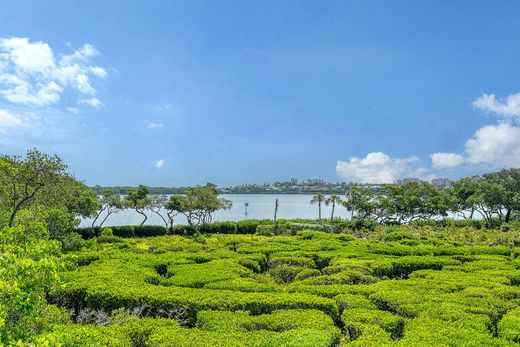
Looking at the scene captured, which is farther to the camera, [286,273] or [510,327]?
[286,273]

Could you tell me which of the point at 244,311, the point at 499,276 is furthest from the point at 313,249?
the point at 244,311

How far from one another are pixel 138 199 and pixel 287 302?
128 feet

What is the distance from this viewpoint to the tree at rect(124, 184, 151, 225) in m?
45.6

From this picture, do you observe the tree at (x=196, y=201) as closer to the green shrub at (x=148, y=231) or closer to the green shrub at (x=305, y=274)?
the green shrub at (x=148, y=231)

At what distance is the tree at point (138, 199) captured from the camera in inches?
1796

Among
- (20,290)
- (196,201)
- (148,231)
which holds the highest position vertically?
(196,201)

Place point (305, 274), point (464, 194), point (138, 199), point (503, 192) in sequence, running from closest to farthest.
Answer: point (305, 274)
point (503, 192)
point (138, 199)
point (464, 194)

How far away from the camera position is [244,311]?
9.96m

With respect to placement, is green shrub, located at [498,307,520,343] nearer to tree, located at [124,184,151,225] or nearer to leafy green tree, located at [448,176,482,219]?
tree, located at [124,184,151,225]

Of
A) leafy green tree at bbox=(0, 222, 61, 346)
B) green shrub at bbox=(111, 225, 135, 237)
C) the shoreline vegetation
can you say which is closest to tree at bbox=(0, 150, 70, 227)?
the shoreline vegetation

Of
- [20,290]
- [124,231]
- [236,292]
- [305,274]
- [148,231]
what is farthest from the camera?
[148,231]

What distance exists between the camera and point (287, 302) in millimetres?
10312

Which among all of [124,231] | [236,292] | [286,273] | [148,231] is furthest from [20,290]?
[148,231]

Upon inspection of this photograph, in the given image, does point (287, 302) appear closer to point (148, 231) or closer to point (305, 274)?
point (305, 274)
